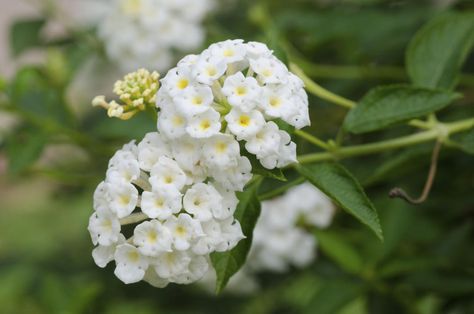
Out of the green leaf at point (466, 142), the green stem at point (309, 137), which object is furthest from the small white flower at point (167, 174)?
the green leaf at point (466, 142)

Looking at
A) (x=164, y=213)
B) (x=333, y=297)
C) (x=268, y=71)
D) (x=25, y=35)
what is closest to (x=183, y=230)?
(x=164, y=213)

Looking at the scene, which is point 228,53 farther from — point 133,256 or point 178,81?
point 133,256

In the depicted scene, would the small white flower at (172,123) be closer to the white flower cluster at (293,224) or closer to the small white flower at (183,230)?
the small white flower at (183,230)

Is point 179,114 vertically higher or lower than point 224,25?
higher

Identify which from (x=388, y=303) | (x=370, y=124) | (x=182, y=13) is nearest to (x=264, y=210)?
(x=388, y=303)

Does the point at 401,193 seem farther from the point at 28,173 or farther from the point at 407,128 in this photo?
the point at 28,173
